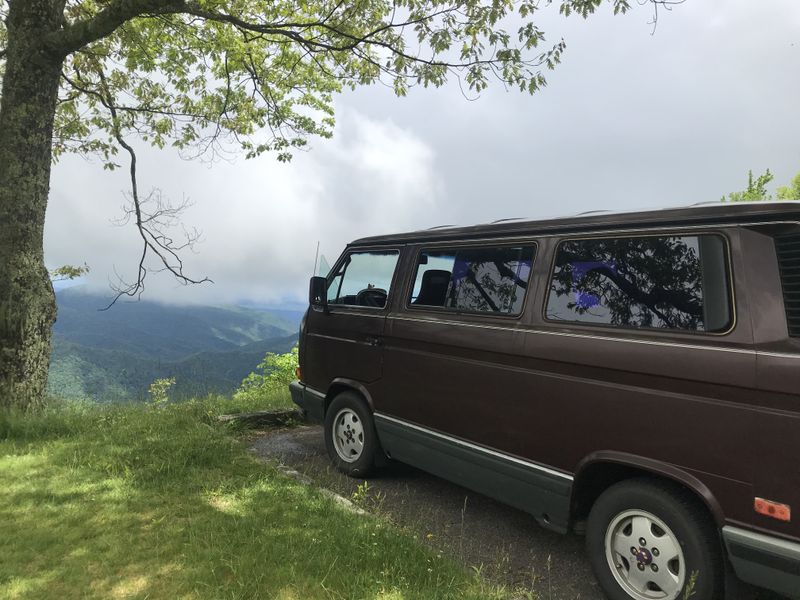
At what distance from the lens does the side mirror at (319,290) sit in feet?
17.2

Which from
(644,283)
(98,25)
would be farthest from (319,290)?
(98,25)

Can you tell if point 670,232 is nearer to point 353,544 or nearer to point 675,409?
point 675,409

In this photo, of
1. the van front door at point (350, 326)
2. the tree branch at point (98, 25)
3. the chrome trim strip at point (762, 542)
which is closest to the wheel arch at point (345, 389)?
the van front door at point (350, 326)

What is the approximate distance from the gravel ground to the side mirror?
165 cm

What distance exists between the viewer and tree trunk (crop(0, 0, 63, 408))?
20.3 feet

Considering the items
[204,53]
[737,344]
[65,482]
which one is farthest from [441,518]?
[204,53]

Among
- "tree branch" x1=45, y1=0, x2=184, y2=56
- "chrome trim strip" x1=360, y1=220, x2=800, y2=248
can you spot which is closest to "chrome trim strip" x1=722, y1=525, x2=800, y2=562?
"chrome trim strip" x1=360, y1=220, x2=800, y2=248

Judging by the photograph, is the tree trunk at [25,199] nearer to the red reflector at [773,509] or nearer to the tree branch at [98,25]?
the tree branch at [98,25]

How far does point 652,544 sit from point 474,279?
2003mm

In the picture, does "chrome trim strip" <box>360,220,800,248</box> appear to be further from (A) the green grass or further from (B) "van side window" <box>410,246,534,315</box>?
(A) the green grass

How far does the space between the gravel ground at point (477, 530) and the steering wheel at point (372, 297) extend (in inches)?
64.2

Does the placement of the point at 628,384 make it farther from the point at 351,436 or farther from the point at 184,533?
the point at 184,533

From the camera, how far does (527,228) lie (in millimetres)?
3473

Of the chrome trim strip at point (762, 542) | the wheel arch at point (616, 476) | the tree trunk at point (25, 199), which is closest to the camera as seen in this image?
the chrome trim strip at point (762, 542)
